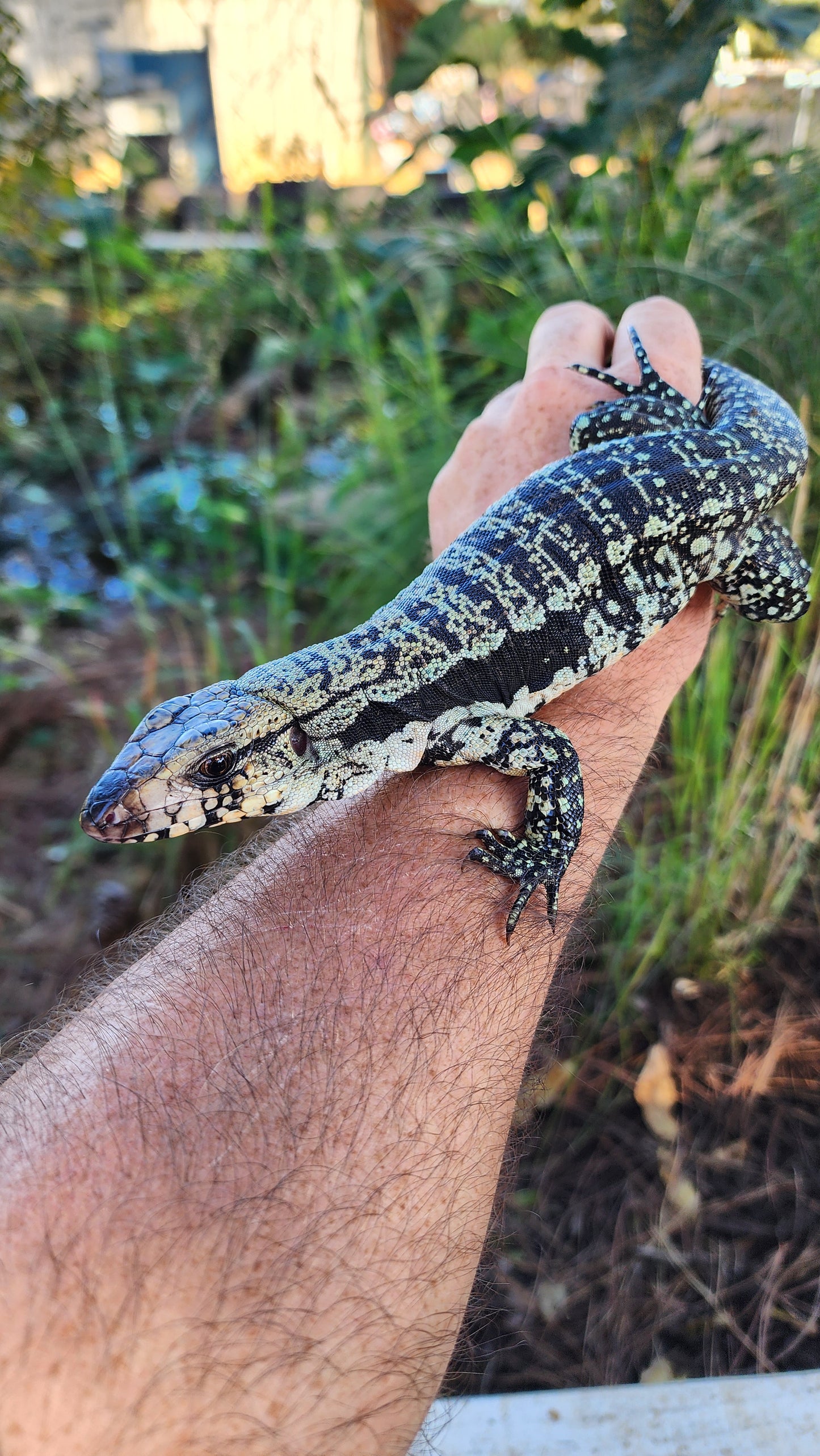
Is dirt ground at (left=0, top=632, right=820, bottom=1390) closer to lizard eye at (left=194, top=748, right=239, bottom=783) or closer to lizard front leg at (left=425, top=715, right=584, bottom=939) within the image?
lizard front leg at (left=425, top=715, right=584, bottom=939)

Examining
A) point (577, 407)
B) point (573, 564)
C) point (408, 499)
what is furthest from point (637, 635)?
point (408, 499)

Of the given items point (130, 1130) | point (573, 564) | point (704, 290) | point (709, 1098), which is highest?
point (704, 290)

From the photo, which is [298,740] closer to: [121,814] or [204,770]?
[204,770]

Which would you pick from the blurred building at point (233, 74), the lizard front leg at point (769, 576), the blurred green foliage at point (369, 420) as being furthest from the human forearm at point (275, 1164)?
the blurred building at point (233, 74)

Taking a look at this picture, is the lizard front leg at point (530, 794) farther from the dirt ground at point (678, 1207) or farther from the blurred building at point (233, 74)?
the blurred building at point (233, 74)

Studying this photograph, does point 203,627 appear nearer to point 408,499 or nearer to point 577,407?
point 408,499

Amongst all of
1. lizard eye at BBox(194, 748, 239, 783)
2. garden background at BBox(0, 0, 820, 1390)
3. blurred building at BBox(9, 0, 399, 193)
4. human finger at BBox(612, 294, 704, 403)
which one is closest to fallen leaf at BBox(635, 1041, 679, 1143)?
garden background at BBox(0, 0, 820, 1390)

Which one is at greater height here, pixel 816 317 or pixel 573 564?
pixel 816 317
